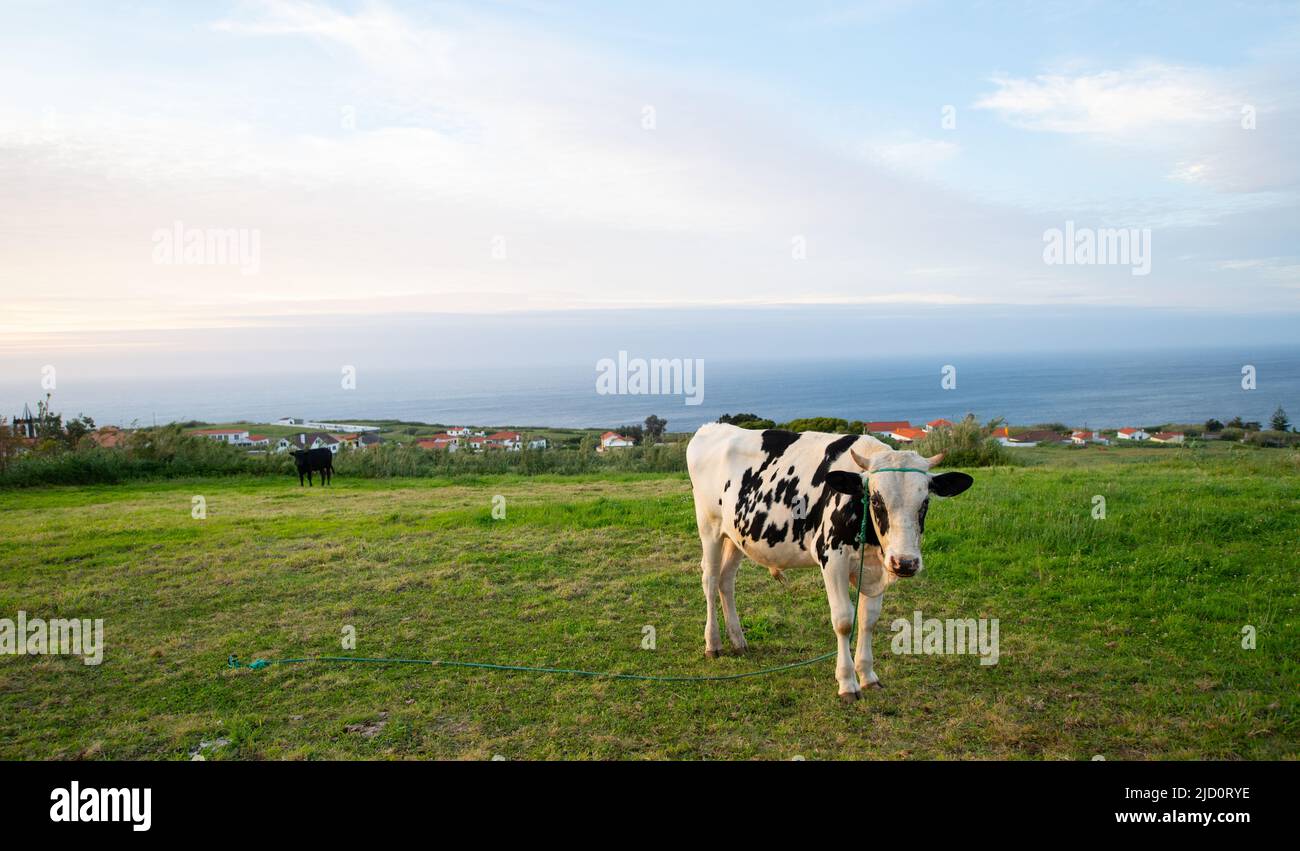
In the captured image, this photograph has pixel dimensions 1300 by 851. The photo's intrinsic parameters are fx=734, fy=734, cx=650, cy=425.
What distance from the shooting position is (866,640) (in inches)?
235

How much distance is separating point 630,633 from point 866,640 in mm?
2426

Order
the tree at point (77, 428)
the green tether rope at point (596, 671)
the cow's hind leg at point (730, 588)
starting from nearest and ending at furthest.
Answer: the green tether rope at point (596, 671)
the cow's hind leg at point (730, 588)
the tree at point (77, 428)

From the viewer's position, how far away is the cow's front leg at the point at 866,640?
233 inches

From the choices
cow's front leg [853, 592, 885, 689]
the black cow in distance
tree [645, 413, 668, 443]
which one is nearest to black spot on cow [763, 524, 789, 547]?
cow's front leg [853, 592, 885, 689]

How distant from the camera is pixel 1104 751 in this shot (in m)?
4.84

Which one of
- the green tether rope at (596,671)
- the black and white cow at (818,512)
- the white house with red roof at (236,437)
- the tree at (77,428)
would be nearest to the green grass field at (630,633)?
the green tether rope at (596,671)

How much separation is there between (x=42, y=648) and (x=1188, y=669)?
34.2ft

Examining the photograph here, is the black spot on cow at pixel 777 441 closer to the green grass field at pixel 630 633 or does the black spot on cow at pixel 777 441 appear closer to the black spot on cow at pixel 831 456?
the black spot on cow at pixel 831 456

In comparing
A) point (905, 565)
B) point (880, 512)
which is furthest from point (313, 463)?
point (905, 565)

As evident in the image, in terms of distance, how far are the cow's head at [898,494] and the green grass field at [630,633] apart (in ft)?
4.20

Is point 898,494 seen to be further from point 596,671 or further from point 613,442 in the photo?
point 613,442

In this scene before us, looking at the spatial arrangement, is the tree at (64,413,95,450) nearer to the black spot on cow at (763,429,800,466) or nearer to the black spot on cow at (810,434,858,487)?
the black spot on cow at (763,429,800,466)

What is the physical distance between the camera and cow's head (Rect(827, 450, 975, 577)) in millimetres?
5172
